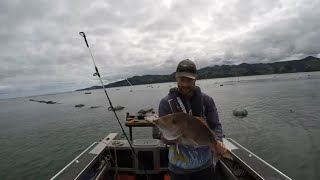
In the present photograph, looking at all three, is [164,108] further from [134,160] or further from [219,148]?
[134,160]

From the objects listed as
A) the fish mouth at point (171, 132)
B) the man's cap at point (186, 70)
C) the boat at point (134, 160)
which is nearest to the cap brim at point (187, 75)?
the man's cap at point (186, 70)

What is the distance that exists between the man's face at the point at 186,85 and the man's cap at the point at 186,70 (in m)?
0.07

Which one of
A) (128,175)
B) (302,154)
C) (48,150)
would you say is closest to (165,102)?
(128,175)

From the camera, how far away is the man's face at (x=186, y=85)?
9.86ft

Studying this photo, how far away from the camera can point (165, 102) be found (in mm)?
3170

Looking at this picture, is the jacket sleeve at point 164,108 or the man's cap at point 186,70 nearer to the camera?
the man's cap at point 186,70

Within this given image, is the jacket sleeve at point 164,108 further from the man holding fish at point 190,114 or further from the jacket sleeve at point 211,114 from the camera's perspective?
the jacket sleeve at point 211,114

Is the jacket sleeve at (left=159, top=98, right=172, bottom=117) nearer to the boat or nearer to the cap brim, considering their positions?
the cap brim

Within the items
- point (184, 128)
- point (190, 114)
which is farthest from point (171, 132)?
point (190, 114)

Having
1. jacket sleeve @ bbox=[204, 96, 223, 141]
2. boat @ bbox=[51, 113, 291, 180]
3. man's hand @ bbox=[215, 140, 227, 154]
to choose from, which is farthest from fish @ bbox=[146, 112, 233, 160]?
boat @ bbox=[51, 113, 291, 180]

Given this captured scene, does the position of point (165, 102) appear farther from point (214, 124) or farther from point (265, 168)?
point (265, 168)

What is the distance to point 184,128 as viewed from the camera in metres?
2.67

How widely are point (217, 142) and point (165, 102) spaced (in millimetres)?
839

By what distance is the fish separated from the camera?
2637 mm
